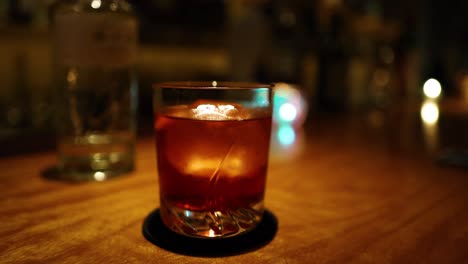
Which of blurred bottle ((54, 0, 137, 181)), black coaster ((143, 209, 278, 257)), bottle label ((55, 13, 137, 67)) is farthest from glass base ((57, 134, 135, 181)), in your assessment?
black coaster ((143, 209, 278, 257))

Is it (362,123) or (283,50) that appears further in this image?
(283,50)

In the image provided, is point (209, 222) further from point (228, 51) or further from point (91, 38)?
point (228, 51)

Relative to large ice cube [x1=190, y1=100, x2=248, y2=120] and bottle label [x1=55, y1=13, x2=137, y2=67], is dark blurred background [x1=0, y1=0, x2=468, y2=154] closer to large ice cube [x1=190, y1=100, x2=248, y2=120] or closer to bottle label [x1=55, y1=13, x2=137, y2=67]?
bottle label [x1=55, y1=13, x2=137, y2=67]

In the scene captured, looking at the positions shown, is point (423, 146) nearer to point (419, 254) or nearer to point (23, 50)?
point (419, 254)

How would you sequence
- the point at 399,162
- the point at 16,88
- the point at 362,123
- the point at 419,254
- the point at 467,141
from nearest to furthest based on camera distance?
the point at 419,254, the point at 399,162, the point at 467,141, the point at 362,123, the point at 16,88

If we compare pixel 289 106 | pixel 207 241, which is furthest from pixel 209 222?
pixel 289 106

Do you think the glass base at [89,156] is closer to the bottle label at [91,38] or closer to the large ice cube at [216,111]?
the bottle label at [91,38]

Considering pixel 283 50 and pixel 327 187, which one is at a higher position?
pixel 283 50

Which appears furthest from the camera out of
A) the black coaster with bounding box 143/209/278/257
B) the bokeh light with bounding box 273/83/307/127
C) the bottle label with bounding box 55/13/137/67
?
the bokeh light with bounding box 273/83/307/127

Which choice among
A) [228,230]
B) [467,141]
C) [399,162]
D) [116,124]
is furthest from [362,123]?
[228,230]
